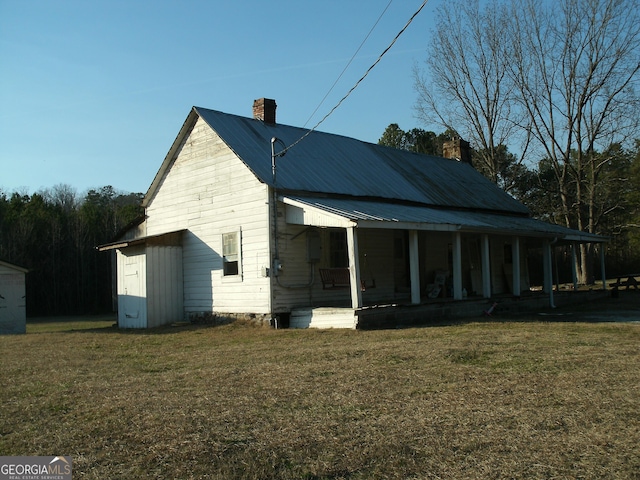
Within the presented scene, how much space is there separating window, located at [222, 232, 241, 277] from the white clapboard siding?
156 millimetres

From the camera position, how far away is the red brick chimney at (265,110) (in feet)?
66.4

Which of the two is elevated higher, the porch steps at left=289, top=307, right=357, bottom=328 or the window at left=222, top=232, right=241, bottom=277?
the window at left=222, top=232, right=241, bottom=277

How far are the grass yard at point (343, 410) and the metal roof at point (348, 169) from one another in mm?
7196

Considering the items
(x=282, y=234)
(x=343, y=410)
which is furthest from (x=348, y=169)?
(x=343, y=410)

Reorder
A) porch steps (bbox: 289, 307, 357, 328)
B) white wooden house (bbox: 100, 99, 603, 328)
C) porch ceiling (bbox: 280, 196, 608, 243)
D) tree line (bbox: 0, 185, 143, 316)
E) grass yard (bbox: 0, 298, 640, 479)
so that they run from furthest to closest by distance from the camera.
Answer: tree line (bbox: 0, 185, 143, 316), white wooden house (bbox: 100, 99, 603, 328), porch ceiling (bbox: 280, 196, 608, 243), porch steps (bbox: 289, 307, 357, 328), grass yard (bbox: 0, 298, 640, 479)

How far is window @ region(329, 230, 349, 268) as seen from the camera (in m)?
17.4

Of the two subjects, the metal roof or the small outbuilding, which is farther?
the small outbuilding

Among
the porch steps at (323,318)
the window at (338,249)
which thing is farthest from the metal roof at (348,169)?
the porch steps at (323,318)

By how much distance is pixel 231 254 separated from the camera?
1705 centimetres

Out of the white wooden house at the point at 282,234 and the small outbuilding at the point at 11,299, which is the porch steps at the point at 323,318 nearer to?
A: the white wooden house at the point at 282,234

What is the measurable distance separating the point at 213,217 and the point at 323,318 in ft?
15.9

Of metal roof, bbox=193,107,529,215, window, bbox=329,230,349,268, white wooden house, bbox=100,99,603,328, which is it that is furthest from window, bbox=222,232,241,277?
window, bbox=329,230,349,268

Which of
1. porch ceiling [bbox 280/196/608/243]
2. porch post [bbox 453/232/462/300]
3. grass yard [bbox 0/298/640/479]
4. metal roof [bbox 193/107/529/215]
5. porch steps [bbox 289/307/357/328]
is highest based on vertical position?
metal roof [bbox 193/107/529/215]

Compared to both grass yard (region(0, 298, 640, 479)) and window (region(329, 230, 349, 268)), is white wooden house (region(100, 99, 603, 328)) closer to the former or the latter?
window (region(329, 230, 349, 268))
